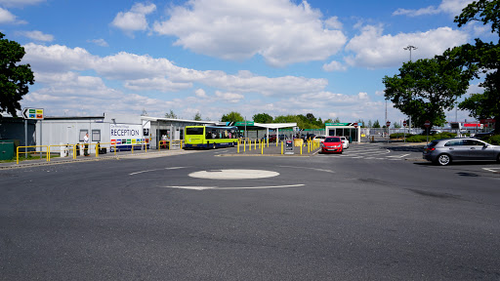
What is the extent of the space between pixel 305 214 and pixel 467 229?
2780mm

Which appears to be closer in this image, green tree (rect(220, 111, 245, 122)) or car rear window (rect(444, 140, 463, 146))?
car rear window (rect(444, 140, 463, 146))

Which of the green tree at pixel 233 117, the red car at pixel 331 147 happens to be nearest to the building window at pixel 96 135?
the red car at pixel 331 147

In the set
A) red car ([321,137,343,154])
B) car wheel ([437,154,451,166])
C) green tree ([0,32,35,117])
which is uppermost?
green tree ([0,32,35,117])

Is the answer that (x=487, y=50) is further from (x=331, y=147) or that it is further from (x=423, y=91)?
(x=423, y=91)

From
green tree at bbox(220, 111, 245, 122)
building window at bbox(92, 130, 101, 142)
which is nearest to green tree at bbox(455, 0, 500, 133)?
building window at bbox(92, 130, 101, 142)

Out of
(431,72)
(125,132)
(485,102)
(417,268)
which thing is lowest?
(417,268)

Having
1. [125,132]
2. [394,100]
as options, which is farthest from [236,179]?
[394,100]

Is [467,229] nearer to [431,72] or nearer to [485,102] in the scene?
[485,102]

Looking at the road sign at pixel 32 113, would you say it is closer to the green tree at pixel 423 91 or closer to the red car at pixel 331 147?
the red car at pixel 331 147

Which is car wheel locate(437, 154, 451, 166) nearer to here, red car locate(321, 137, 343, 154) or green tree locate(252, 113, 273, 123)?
red car locate(321, 137, 343, 154)

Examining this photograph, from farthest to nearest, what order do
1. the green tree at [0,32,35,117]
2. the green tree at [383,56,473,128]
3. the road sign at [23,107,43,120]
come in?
1. the green tree at [383,56,473,128]
2. the green tree at [0,32,35,117]
3. the road sign at [23,107,43,120]

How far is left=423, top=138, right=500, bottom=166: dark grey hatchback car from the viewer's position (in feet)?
59.7

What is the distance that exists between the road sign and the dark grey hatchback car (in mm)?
25766

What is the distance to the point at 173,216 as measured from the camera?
21.9ft
